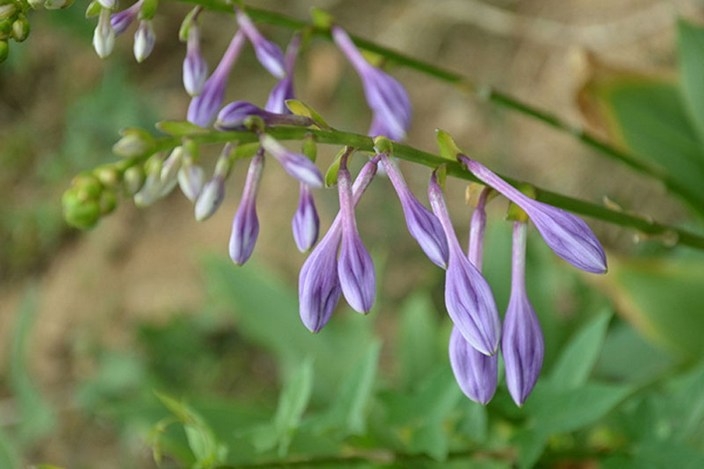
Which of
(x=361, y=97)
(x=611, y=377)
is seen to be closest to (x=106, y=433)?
(x=361, y=97)

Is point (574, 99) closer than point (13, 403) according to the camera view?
Yes

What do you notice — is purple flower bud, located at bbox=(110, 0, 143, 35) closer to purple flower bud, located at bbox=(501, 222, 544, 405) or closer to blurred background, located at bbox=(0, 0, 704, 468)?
purple flower bud, located at bbox=(501, 222, 544, 405)

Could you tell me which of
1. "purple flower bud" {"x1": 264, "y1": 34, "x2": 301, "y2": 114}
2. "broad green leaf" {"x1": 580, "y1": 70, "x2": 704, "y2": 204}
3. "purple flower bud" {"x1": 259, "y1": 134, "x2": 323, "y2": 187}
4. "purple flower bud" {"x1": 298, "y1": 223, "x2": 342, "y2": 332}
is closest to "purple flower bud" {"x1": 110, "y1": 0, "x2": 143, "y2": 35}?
"purple flower bud" {"x1": 264, "y1": 34, "x2": 301, "y2": 114}

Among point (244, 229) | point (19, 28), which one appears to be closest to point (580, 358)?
point (244, 229)

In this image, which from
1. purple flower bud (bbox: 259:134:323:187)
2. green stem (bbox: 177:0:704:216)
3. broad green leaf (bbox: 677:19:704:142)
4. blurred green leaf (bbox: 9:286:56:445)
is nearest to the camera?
purple flower bud (bbox: 259:134:323:187)

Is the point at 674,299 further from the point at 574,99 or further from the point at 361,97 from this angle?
the point at 361,97

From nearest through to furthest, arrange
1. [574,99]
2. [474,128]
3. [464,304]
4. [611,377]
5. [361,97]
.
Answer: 1. [464,304]
2. [574,99]
3. [611,377]
4. [474,128]
5. [361,97]

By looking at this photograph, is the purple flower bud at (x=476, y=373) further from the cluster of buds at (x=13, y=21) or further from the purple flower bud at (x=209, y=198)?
the cluster of buds at (x=13, y=21)

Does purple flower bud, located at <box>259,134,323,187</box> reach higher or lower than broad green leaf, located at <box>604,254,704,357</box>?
higher
